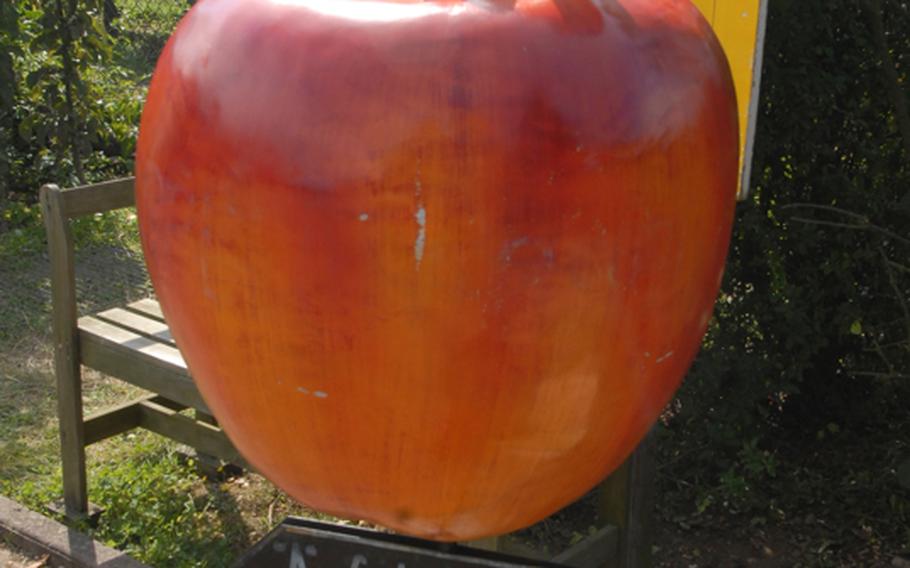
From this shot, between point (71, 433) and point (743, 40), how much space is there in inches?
89.0

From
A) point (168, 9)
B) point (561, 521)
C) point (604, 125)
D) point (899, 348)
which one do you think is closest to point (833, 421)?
point (899, 348)

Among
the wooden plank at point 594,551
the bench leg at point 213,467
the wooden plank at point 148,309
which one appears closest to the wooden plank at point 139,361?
the wooden plank at point 148,309

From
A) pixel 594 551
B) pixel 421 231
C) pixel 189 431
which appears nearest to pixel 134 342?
pixel 189 431

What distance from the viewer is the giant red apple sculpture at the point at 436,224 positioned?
104cm

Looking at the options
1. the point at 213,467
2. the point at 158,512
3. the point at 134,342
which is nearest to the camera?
the point at 134,342

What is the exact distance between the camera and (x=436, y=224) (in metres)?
1.04

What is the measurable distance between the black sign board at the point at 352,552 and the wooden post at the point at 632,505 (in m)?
1.01

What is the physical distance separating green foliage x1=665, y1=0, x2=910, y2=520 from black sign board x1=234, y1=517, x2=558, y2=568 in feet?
5.87

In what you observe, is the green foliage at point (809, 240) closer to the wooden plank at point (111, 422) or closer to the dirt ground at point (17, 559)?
the wooden plank at point (111, 422)

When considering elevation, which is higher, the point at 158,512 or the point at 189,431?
the point at 189,431

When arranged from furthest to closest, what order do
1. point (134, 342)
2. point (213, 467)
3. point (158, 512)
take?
point (213, 467), point (158, 512), point (134, 342)

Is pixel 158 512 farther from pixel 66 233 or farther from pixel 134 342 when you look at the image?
pixel 66 233

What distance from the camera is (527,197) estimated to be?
1.05 m

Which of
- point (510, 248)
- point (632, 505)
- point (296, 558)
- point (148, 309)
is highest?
point (510, 248)
